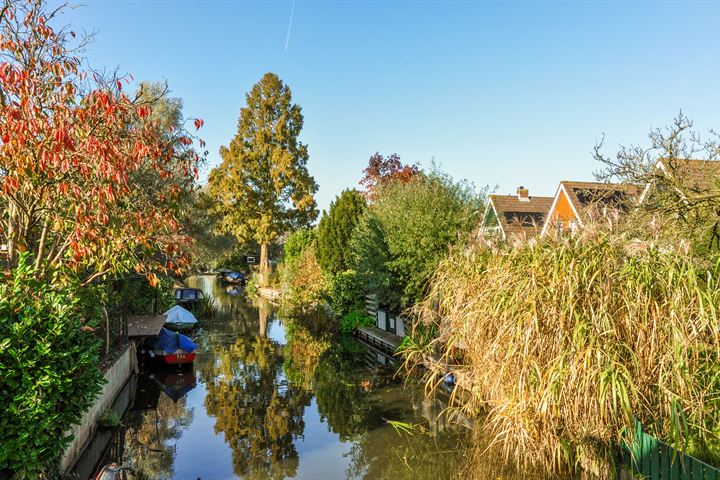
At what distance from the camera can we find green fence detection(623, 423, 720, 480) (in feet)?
22.5

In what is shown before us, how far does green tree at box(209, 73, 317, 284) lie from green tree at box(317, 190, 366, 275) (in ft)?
49.5

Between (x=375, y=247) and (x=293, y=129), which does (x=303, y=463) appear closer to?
(x=375, y=247)

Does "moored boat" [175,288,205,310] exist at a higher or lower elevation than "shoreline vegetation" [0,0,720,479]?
lower

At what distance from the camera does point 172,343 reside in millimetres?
19562

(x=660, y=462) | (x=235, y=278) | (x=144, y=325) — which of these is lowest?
(x=235, y=278)

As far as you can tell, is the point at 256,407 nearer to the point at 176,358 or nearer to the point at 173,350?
the point at 176,358

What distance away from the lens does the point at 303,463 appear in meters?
11.2

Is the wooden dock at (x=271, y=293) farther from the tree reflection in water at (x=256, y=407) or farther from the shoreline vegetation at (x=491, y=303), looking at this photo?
the shoreline vegetation at (x=491, y=303)

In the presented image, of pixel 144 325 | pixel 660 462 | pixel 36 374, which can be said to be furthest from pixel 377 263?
pixel 36 374

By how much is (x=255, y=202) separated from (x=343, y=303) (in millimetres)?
22018

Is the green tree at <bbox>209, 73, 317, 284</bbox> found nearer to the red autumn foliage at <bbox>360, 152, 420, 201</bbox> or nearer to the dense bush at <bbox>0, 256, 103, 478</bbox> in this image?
the red autumn foliage at <bbox>360, 152, 420, 201</bbox>

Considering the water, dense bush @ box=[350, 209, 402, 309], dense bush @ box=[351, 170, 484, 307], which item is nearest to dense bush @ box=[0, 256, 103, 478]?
the water

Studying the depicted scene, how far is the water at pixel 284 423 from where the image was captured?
11.0m

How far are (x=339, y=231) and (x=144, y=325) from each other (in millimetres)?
15600
